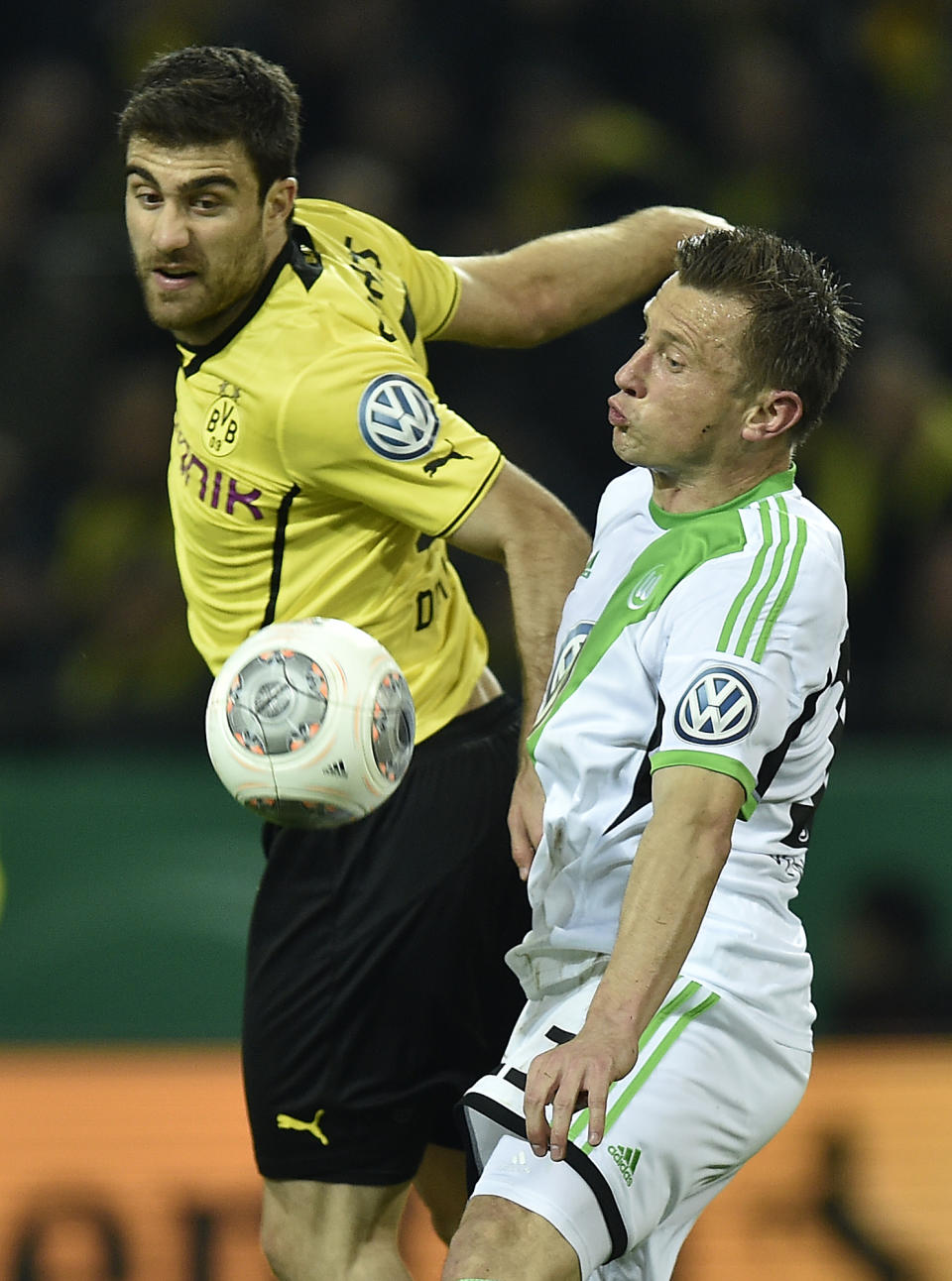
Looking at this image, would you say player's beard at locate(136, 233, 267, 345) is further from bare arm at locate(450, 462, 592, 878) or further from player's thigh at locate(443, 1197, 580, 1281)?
player's thigh at locate(443, 1197, 580, 1281)

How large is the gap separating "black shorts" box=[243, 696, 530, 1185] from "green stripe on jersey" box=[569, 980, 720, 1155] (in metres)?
0.71

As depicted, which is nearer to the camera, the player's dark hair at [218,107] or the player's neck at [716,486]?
the player's neck at [716,486]

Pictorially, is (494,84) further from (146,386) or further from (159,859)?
(159,859)

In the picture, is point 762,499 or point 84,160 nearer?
point 762,499

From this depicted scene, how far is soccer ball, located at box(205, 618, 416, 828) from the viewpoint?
2643 mm

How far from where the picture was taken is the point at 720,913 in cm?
262

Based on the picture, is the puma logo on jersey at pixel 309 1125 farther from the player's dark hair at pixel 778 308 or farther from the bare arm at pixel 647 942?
the player's dark hair at pixel 778 308

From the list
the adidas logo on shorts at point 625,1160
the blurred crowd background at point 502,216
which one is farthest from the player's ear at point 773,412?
the blurred crowd background at point 502,216

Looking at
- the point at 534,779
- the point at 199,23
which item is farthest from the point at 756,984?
the point at 199,23

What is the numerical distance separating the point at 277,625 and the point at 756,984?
2.89 ft

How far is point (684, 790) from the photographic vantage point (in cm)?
239

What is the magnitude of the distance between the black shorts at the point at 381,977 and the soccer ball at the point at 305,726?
0.47m

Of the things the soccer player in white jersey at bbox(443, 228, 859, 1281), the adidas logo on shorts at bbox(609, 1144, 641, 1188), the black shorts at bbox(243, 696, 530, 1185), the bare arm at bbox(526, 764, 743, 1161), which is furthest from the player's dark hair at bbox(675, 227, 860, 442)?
the adidas logo on shorts at bbox(609, 1144, 641, 1188)

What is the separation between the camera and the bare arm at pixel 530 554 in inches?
115
